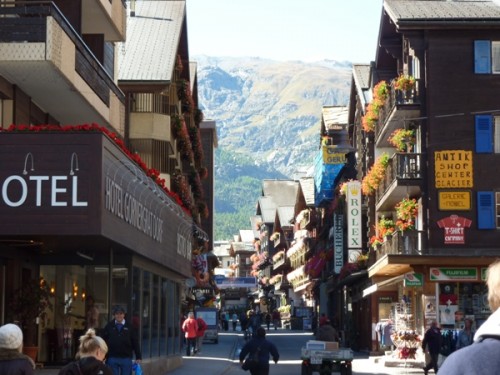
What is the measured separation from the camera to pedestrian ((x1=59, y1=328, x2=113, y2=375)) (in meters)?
10.1

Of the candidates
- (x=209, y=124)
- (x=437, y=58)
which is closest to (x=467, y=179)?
(x=437, y=58)

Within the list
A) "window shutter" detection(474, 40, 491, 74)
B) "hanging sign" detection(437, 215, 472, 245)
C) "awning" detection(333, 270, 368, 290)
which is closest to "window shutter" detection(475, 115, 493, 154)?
"window shutter" detection(474, 40, 491, 74)

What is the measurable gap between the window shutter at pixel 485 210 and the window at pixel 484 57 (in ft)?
15.2

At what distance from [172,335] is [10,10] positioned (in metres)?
16.7

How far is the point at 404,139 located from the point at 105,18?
1931 cm

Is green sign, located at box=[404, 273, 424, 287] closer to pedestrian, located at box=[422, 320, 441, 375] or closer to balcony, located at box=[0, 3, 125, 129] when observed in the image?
pedestrian, located at box=[422, 320, 441, 375]

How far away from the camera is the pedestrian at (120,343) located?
21.1 m

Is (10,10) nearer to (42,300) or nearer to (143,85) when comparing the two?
(42,300)

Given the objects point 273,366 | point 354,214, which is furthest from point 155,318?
Result: point 354,214

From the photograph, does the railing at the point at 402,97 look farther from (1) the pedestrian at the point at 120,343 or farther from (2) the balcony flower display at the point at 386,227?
(1) the pedestrian at the point at 120,343

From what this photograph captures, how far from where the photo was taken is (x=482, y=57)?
45.5m

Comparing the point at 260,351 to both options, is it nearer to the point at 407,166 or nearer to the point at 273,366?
the point at 273,366

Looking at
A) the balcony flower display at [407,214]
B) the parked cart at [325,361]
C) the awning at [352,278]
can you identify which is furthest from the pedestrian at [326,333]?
the awning at [352,278]

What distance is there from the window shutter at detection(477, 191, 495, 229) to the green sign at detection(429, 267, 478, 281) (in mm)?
1905
